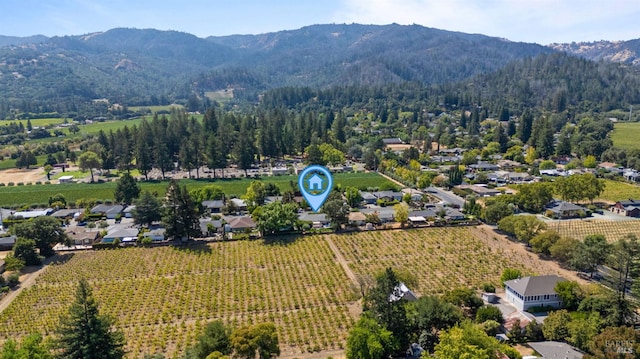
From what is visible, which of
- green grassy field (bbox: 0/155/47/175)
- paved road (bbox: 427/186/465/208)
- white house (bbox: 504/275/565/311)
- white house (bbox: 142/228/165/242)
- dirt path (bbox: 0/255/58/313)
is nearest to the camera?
white house (bbox: 504/275/565/311)

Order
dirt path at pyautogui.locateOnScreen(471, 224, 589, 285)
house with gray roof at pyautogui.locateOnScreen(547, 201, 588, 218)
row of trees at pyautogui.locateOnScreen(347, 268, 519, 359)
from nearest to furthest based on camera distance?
row of trees at pyautogui.locateOnScreen(347, 268, 519, 359), dirt path at pyautogui.locateOnScreen(471, 224, 589, 285), house with gray roof at pyautogui.locateOnScreen(547, 201, 588, 218)

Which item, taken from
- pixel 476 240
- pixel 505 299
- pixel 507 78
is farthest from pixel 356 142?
pixel 507 78

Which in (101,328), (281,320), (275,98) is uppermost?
(275,98)

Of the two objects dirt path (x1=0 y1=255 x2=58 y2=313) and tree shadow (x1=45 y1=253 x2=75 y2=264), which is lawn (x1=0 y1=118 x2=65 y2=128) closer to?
tree shadow (x1=45 y1=253 x2=75 y2=264)

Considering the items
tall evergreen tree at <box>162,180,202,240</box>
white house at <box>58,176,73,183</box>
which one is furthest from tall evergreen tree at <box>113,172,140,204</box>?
white house at <box>58,176,73,183</box>

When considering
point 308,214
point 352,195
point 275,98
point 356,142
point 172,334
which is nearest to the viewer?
point 172,334

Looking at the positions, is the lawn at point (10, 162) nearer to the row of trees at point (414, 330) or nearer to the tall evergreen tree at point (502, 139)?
the row of trees at point (414, 330)

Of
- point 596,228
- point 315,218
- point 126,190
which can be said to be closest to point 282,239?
point 315,218

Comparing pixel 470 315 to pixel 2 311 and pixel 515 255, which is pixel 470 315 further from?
pixel 2 311
